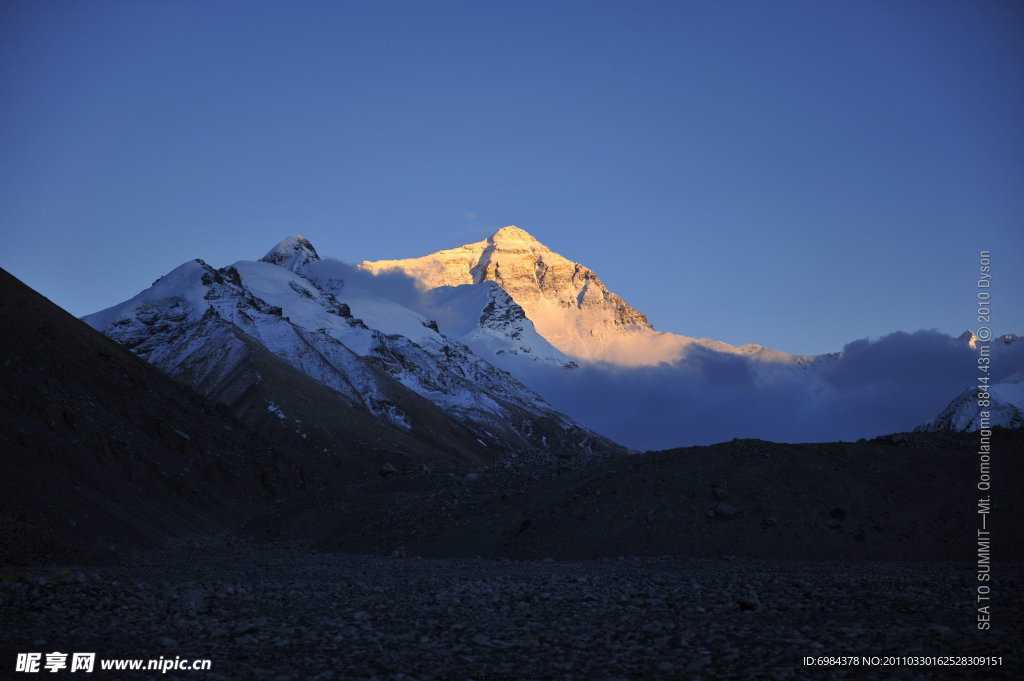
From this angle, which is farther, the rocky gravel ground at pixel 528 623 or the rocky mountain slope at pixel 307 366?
the rocky mountain slope at pixel 307 366

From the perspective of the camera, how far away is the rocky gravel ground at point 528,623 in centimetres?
1288

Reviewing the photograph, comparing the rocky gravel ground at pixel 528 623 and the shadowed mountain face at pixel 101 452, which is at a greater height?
the shadowed mountain face at pixel 101 452

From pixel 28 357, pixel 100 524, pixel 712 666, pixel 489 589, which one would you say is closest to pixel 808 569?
pixel 489 589

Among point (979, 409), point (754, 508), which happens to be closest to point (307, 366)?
point (979, 409)

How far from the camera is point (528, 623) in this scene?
16.4 m

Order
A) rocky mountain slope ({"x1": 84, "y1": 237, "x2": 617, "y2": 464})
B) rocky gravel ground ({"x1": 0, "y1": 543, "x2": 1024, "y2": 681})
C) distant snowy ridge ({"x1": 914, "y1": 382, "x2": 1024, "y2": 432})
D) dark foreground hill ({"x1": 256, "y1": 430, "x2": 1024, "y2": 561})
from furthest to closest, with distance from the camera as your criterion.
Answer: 1. rocky mountain slope ({"x1": 84, "y1": 237, "x2": 617, "y2": 464})
2. distant snowy ridge ({"x1": 914, "y1": 382, "x2": 1024, "y2": 432})
3. dark foreground hill ({"x1": 256, "y1": 430, "x2": 1024, "y2": 561})
4. rocky gravel ground ({"x1": 0, "y1": 543, "x2": 1024, "y2": 681})

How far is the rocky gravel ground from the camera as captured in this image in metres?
12.9

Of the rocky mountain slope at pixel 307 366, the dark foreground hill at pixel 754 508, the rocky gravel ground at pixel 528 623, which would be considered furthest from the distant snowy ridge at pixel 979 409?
the rocky gravel ground at pixel 528 623

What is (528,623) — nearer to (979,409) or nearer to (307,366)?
(979,409)

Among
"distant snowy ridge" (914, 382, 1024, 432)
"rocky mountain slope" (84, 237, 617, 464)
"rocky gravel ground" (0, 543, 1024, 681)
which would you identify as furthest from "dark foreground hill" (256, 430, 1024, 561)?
"rocky mountain slope" (84, 237, 617, 464)

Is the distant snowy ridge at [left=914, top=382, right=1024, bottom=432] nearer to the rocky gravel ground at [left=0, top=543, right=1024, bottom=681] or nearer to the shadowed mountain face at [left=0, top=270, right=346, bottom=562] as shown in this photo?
the rocky gravel ground at [left=0, top=543, right=1024, bottom=681]

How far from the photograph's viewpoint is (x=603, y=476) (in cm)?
3694

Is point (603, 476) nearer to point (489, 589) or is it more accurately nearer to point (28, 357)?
point (489, 589)

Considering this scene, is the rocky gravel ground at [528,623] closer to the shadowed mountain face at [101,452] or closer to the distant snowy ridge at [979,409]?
the shadowed mountain face at [101,452]
